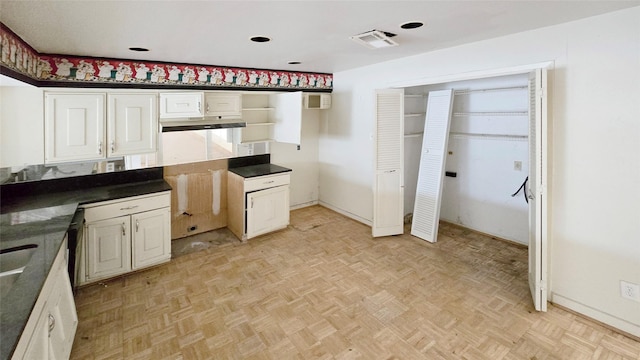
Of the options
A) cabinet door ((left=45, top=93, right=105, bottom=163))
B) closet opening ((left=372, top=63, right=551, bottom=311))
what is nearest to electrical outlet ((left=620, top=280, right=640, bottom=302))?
closet opening ((left=372, top=63, right=551, bottom=311))

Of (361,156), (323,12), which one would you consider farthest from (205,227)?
(323,12)

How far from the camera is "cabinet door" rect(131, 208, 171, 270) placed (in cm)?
325

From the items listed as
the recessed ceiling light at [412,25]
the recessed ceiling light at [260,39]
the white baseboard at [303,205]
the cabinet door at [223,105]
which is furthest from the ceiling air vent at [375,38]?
the white baseboard at [303,205]

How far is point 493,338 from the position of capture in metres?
2.37

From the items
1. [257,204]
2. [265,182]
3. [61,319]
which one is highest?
[265,182]

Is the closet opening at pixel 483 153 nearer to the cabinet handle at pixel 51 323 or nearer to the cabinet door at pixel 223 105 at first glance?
the cabinet door at pixel 223 105

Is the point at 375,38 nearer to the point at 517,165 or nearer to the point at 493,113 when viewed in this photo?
the point at 493,113

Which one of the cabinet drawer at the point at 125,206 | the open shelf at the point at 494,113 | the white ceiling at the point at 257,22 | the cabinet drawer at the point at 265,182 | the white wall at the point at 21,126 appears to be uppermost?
the white ceiling at the point at 257,22

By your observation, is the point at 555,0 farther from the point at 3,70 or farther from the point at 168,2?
the point at 3,70

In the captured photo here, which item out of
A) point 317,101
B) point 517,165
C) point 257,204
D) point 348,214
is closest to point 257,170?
point 257,204

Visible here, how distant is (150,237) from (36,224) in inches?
43.2

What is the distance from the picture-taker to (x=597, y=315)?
254cm

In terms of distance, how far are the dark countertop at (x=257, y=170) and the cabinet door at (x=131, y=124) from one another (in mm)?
1071

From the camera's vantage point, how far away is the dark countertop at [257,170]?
13.8ft
